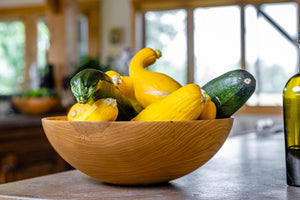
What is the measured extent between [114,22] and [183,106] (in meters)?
5.17

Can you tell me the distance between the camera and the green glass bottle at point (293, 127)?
2.25 ft

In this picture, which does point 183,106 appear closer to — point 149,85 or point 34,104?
point 149,85

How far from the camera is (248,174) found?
31.4 inches

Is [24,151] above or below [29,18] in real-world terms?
below

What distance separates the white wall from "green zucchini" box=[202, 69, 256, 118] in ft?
16.2

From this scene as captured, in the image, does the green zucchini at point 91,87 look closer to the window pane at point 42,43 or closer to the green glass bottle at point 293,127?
the green glass bottle at point 293,127

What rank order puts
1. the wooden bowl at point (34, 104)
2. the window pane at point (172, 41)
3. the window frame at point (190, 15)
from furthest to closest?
1. the window pane at point (172, 41)
2. the window frame at point (190, 15)
3. the wooden bowl at point (34, 104)

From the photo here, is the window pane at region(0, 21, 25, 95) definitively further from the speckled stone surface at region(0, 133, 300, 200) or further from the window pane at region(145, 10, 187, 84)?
the speckled stone surface at region(0, 133, 300, 200)

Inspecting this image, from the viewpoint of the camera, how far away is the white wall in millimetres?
5574

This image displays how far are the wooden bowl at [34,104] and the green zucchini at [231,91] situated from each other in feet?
7.16

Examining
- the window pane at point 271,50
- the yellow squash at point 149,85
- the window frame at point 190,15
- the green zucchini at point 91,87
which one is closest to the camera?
the green zucchini at point 91,87

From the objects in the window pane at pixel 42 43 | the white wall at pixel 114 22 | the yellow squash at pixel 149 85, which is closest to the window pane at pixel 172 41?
the white wall at pixel 114 22

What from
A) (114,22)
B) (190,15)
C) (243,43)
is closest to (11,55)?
(114,22)

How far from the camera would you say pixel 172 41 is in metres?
5.41
